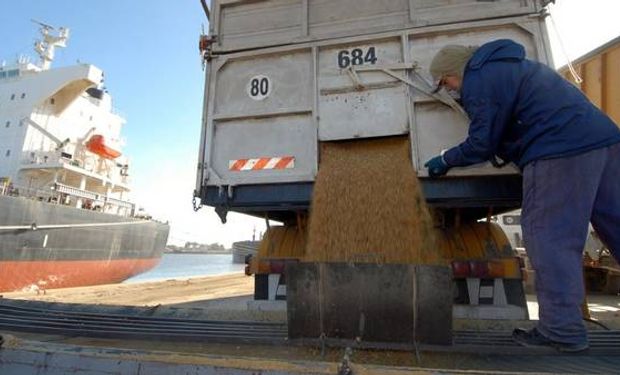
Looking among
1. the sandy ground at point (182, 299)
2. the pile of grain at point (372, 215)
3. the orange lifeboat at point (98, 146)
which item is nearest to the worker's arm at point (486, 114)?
the pile of grain at point (372, 215)

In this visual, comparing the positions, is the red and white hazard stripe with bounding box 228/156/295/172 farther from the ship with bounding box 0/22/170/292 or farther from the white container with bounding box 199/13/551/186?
the ship with bounding box 0/22/170/292

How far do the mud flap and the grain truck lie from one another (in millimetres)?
565

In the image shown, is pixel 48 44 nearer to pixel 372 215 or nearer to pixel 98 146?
pixel 98 146

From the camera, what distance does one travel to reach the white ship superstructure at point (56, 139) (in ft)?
52.8

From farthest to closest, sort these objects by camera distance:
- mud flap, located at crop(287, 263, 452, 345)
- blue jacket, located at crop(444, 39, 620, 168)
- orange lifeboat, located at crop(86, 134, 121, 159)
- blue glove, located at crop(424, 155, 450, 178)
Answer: orange lifeboat, located at crop(86, 134, 121, 159), blue glove, located at crop(424, 155, 450, 178), blue jacket, located at crop(444, 39, 620, 168), mud flap, located at crop(287, 263, 452, 345)

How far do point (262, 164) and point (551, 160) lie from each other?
2.15 metres

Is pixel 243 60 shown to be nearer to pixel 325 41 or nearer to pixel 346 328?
pixel 325 41

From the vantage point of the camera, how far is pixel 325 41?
130 inches

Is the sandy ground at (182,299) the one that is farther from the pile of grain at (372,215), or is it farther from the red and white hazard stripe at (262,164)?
the red and white hazard stripe at (262,164)

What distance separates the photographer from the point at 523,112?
2.10 metres

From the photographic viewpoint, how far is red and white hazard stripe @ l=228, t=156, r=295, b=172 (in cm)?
328

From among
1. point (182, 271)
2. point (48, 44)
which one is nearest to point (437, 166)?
point (48, 44)

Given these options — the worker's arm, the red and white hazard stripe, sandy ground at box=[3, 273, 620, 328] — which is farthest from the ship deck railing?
the worker's arm

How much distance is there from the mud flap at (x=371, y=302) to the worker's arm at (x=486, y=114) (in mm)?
835
